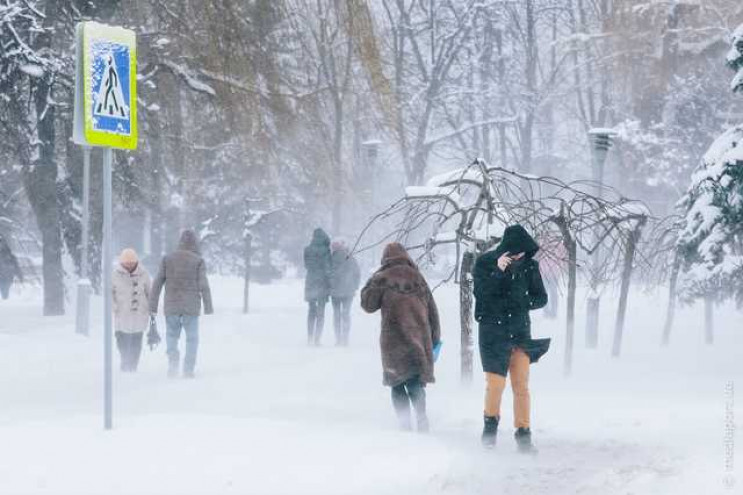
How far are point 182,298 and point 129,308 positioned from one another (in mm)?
987

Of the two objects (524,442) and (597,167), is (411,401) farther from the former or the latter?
(597,167)

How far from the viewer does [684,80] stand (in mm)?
35250

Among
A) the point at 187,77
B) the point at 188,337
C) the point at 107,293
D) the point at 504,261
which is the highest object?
the point at 187,77

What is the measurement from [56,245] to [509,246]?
14.4m

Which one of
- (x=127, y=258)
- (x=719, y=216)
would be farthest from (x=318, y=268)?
(x=719, y=216)

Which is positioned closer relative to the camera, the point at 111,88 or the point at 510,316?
the point at 111,88

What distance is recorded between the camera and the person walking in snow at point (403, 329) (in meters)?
9.33

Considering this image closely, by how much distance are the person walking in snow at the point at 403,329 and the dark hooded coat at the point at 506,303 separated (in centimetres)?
92

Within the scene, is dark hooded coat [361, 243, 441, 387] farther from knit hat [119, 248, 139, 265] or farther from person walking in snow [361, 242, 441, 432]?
knit hat [119, 248, 139, 265]

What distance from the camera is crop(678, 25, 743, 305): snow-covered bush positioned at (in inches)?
504

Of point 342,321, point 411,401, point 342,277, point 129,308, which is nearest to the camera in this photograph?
point 411,401

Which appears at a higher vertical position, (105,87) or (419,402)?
(105,87)

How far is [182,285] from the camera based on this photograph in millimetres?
13570

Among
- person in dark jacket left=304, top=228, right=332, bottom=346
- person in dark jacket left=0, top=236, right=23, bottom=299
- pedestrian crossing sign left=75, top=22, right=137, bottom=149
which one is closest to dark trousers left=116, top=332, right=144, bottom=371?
person in dark jacket left=0, top=236, right=23, bottom=299
